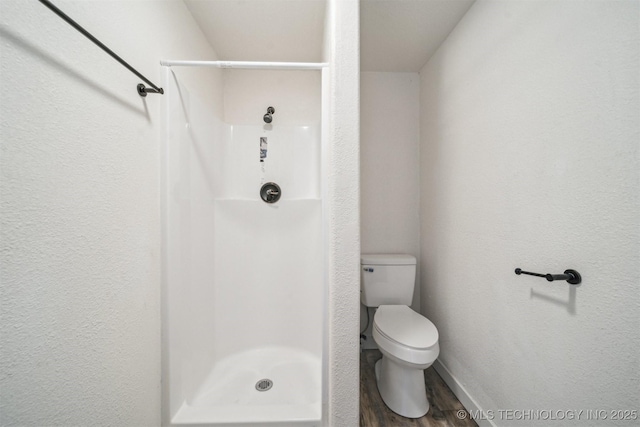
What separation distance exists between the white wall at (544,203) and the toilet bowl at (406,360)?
0.27 m

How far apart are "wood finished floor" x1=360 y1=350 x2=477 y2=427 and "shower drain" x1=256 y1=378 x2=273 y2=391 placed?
54cm

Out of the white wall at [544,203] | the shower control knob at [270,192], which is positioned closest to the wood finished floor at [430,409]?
the white wall at [544,203]

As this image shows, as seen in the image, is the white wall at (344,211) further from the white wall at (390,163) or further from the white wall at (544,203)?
the white wall at (390,163)

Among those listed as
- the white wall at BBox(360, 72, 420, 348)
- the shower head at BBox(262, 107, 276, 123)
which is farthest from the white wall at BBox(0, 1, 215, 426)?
the white wall at BBox(360, 72, 420, 348)

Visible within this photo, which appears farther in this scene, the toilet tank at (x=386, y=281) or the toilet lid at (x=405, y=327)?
the toilet tank at (x=386, y=281)

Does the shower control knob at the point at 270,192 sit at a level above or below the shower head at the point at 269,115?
below

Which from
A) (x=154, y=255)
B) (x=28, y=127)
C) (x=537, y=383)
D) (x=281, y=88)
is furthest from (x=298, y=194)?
(x=537, y=383)

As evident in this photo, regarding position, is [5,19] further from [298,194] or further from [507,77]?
[507,77]

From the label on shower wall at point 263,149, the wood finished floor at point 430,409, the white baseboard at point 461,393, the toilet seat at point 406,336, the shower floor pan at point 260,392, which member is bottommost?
the wood finished floor at point 430,409

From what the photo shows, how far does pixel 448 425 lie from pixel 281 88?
2.34m

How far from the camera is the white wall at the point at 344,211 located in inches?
33.6

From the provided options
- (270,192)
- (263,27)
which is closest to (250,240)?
(270,192)

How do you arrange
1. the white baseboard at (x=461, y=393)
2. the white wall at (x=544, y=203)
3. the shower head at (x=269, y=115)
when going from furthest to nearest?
the shower head at (x=269, y=115)
the white baseboard at (x=461, y=393)
the white wall at (x=544, y=203)

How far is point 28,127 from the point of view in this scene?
532mm
